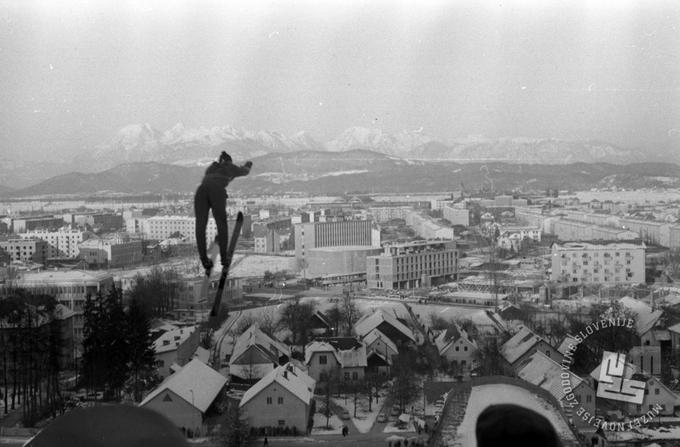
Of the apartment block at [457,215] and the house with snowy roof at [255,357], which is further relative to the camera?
the apartment block at [457,215]

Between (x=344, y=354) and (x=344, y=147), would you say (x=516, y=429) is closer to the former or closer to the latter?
(x=344, y=354)

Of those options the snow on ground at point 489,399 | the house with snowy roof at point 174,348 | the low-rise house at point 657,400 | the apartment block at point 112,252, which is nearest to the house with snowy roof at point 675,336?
the low-rise house at point 657,400

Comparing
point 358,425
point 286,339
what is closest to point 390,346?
point 286,339

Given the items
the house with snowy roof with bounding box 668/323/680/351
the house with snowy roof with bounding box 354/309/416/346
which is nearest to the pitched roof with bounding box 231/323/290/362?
the house with snowy roof with bounding box 354/309/416/346

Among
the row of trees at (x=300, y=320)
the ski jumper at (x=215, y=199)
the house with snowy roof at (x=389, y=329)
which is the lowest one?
the row of trees at (x=300, y=320)

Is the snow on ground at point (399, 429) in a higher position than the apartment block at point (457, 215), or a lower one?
lower

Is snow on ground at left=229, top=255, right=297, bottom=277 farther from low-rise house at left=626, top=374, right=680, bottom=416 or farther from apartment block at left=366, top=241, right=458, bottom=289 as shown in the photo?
low-rise house at left=626, top=374, right=680, bottom=416

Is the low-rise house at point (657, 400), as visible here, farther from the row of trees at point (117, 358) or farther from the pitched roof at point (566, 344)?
the row of trees at point (117, 358)

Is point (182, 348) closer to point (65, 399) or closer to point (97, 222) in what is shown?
point (65, 399)
